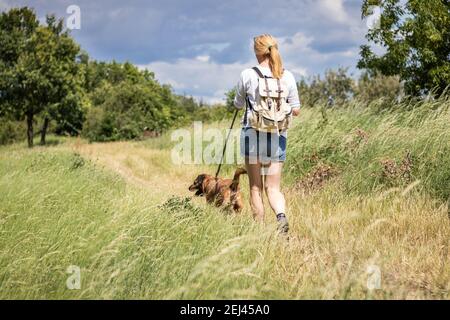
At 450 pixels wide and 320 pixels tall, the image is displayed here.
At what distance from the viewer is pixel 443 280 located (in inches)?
157

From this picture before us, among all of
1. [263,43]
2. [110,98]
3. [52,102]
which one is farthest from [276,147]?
[110,98]

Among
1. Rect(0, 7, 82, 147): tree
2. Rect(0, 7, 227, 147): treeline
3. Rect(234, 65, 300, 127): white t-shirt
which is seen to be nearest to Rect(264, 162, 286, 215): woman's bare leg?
Rect(234, 65, 300, 127): white t-shirt

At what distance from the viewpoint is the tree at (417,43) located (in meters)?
12.6

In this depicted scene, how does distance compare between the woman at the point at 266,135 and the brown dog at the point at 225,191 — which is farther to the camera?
the brown dog at the point at 225,191

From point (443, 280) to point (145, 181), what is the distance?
322 inches

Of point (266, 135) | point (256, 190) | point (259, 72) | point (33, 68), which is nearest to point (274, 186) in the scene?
point (256, 190)

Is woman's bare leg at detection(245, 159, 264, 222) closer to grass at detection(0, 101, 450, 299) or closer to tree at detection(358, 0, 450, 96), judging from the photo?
grass at detection(0, 101, 450, 299)

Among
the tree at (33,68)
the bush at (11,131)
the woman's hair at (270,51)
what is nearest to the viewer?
the woman's hair at (270,51)

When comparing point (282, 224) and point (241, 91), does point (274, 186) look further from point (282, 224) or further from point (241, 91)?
point (241, 91)

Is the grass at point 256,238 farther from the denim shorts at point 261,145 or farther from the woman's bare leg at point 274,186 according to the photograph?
the denim shorts at point 261,145

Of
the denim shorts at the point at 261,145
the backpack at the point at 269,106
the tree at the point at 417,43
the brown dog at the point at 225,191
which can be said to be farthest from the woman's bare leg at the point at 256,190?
the tree at the point at 417,43

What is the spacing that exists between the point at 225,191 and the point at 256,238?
2.21 m

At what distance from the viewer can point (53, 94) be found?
95.2 ft

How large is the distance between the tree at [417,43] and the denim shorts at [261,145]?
29.3 ft
